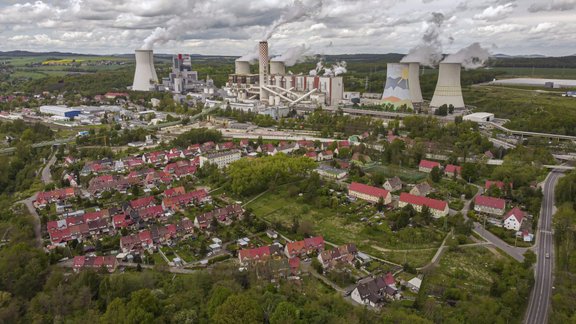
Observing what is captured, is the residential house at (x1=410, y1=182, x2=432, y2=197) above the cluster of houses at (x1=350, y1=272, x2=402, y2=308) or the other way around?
above

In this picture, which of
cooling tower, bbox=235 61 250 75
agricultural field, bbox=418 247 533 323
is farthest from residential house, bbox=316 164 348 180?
cooling tower, bbox=235 61 250 75

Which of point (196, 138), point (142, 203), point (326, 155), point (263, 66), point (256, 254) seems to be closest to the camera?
point (256, 254)

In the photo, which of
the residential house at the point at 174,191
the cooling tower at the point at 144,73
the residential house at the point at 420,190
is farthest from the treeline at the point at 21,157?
the residential house at the point at 420,190

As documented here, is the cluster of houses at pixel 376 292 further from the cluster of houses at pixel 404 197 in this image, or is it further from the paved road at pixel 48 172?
the paved road at pixel 48 172

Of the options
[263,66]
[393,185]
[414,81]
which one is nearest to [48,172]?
[393,185]

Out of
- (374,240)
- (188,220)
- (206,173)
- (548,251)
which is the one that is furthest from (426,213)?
(206,173)

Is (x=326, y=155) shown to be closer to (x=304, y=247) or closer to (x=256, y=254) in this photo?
(x=304, y=247)

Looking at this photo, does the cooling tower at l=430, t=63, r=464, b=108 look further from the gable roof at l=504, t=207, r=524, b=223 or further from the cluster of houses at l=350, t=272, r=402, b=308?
the cluster of houses at l=350, t=272, r=402, b=308
